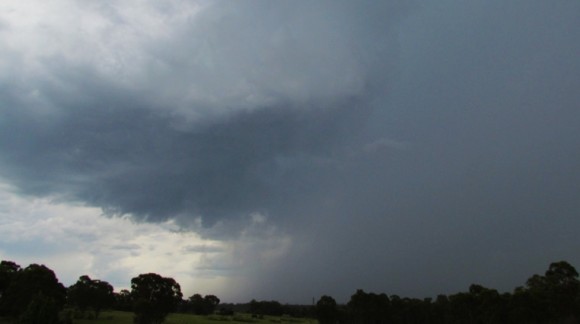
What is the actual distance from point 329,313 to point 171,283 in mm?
68475

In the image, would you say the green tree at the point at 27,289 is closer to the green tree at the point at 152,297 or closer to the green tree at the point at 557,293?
the green tree at the point at 152,297

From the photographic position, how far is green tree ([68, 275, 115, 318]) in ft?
381

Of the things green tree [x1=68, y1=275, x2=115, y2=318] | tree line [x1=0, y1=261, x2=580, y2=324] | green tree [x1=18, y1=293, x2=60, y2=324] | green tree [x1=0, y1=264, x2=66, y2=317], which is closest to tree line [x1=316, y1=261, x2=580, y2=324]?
tree line [x1=0, y1=261, x2=580, y2=324]

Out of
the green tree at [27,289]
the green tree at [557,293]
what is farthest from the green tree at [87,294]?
the green tree at [557,293]

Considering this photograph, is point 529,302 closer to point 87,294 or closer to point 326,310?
point 326,310

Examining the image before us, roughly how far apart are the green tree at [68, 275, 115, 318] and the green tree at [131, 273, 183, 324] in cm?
3690

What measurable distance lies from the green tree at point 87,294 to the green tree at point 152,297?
36904mm

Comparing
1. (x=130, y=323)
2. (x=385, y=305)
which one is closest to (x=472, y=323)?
(x=385, y=305)

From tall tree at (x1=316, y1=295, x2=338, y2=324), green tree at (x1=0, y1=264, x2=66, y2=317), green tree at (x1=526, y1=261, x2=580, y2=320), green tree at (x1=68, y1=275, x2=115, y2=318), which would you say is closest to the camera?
green tree at (x1=0, y1=264, x2=66, y2=317)

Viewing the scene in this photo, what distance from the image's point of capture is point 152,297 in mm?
85000

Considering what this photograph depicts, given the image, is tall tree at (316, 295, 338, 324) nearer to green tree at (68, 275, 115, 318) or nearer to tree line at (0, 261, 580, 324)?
tree line at (0, 261, 580, 324)

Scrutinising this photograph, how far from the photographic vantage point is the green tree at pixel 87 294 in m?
116

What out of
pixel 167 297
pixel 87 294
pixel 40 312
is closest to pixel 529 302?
pixel 167 297

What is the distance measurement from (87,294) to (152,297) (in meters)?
41.4
